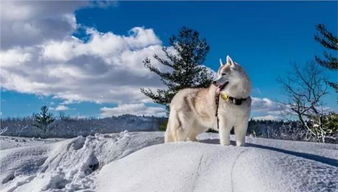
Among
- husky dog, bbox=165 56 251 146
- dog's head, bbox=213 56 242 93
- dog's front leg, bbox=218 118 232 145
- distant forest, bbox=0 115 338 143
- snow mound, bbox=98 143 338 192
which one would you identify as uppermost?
distant forest, bbox=0 115 338 143

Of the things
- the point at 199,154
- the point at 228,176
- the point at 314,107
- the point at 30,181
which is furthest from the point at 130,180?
the point at 314,107

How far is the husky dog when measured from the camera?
7.99 meters

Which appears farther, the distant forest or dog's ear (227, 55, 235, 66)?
the distant forest

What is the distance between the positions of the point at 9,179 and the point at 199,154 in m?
4.38

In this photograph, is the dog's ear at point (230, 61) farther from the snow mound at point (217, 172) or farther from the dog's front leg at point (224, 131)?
the snow mound at point (217, 172)

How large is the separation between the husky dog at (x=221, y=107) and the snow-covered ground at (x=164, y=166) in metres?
0.43

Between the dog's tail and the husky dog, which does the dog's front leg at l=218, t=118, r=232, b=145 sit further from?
the dog's tail

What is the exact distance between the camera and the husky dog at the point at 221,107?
7.99 m

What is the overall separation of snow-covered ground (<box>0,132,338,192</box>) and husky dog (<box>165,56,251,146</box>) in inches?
17.1

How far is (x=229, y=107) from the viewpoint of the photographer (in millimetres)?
7957

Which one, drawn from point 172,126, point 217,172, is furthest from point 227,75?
point 217,172

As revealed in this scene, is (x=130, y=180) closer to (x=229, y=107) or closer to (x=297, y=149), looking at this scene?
(x=229, y=107)

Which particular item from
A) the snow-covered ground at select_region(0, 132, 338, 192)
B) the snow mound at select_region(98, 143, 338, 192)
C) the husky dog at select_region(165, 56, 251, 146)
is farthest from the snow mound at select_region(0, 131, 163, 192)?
the husky dog at select_region(165, 56, 251, 146)

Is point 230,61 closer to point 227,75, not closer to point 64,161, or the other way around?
point 227,75
